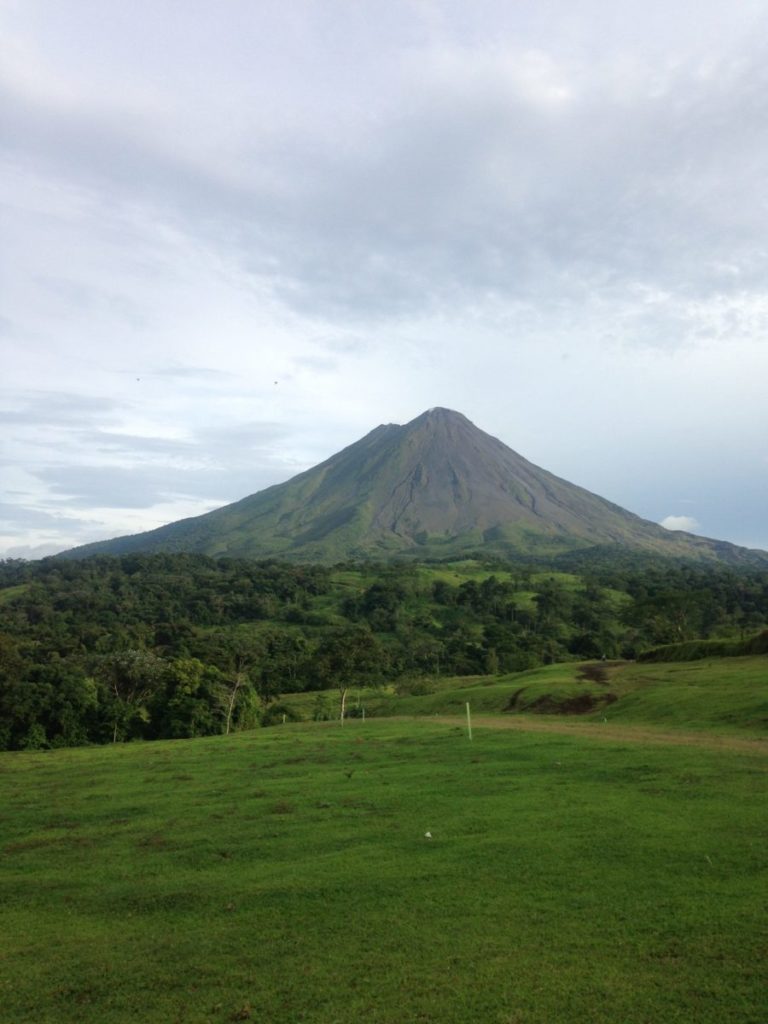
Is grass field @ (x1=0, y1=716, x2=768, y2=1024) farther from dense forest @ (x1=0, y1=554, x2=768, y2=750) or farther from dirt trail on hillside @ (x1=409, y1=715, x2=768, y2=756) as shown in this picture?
dense forest @ (x1=0, y1=554, x2=768, y2=750)

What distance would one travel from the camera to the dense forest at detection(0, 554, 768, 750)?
46969 millimetres

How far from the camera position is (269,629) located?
108 m

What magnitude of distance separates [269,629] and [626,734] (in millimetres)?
86956

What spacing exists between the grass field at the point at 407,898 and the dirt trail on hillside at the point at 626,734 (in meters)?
→ 1.35

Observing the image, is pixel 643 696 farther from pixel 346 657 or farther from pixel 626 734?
pixel 346 657

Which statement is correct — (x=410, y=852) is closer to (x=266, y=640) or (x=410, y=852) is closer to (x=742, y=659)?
(x=742, y=659)

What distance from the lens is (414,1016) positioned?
787 centimetres

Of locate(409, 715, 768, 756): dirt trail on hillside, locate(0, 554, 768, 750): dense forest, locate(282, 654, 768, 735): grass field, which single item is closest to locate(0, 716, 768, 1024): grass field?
locate(409, 715, 768, 756): dirt trail on hillside

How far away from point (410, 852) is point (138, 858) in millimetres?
5921

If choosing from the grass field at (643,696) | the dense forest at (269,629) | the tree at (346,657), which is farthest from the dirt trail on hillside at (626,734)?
the dense forest at (269,629)

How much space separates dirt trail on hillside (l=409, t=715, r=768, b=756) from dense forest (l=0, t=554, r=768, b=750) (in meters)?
15.3

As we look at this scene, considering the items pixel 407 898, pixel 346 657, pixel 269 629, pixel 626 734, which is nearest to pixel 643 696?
Answer: pixel 626 734

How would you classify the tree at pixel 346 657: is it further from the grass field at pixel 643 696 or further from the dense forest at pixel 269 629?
the grass field at pixel 643 696

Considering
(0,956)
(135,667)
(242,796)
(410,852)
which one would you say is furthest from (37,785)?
(135,667)
